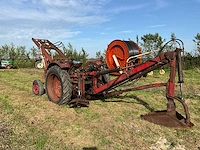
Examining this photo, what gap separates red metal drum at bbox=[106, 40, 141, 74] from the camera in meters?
10.9

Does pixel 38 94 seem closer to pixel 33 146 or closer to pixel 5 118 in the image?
pixel 5 118

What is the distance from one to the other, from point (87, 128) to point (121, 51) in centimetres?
712

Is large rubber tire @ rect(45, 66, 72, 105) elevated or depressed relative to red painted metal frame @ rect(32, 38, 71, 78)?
depressed

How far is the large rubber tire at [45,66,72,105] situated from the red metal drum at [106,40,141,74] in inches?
178

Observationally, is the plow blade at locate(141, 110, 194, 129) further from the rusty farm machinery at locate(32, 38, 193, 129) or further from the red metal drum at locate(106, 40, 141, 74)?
the red metal drum at locate(106, 40, 141, 74)

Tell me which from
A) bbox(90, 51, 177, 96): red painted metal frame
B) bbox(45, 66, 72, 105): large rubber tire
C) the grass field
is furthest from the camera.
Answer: bbox(45, 66, 72, 105): large rubber tire

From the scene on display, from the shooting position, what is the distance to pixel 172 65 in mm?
4902

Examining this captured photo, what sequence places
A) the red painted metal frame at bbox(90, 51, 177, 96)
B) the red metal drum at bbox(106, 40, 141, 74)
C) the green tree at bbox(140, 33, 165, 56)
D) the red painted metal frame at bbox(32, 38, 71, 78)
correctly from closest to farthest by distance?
the red painted metal frame at bbox(90, 51, 177, 96)
the red painted metal frame at bbox(32, 38, 71, 78)
the red metal drum at bbox(106, 40, 141, 74)
the green tree at bbox(140, 33, 165, 56)

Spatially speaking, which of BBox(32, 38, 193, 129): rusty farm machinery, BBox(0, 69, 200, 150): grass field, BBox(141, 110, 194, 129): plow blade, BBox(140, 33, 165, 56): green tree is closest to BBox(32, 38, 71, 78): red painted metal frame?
BBox(32, 38, 193, 129): rusty farm machinery

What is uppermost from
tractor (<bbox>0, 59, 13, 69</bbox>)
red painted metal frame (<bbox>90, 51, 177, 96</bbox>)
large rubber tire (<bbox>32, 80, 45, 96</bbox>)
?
tractor (<bbox>0, 59, 13, 69</bbox>)

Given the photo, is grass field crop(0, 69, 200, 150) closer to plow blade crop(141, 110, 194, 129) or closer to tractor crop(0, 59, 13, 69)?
plow blade crop(141, 110, 194, 129)

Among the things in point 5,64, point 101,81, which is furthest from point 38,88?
point 5,64

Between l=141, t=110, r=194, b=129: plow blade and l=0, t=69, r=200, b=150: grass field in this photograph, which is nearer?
l=0, t=69, r=200, b=150: grass field

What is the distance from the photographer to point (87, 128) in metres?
4.96
